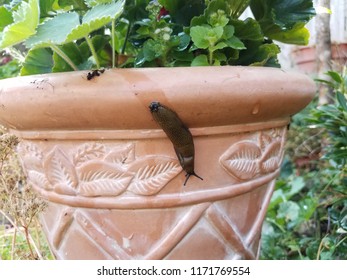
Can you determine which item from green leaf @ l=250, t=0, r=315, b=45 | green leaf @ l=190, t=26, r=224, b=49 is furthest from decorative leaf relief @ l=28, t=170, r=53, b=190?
green leaf @ l=250, t=0, r=315, b=45

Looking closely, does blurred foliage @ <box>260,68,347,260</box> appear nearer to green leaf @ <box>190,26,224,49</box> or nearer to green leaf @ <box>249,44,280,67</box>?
green leaf @ <box>249,44,280,67</box>

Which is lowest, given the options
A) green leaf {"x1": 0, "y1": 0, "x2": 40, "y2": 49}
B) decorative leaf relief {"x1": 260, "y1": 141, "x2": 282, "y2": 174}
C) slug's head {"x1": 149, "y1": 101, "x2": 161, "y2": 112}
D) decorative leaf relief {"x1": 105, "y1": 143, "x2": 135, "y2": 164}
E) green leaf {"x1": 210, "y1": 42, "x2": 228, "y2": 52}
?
decorative leaf relief {"x1": 260, "y1": 141, "x2": 282, "y2": 174}

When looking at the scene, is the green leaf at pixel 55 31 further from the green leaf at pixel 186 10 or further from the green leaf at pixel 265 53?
the green leaf at pixel 265 53

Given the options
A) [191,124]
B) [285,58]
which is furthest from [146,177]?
[285,58]

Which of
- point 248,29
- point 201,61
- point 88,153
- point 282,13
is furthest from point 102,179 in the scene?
point 282,13
